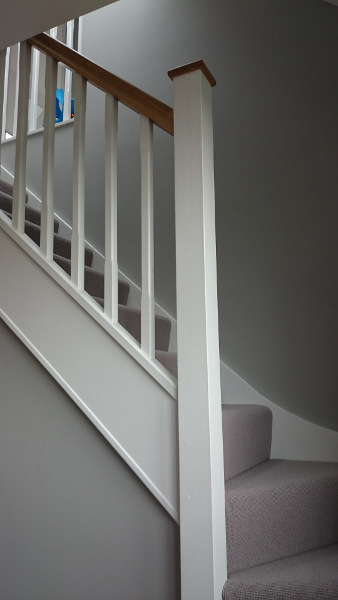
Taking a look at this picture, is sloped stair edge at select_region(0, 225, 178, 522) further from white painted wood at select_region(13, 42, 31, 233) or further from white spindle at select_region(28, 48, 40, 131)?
white spindle at select_region(28, 48, 40, 131)

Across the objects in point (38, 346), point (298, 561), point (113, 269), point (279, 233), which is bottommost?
point (298, 561)

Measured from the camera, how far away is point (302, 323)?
1.84 metres

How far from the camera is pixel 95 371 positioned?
1329 mm

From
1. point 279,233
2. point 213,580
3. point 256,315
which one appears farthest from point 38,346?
point 279,233

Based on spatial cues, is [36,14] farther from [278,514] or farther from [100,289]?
[278,514]

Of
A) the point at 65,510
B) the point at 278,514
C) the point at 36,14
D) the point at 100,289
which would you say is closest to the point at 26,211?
the point at 100,289

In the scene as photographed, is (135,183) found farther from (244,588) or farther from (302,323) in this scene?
(244,588)

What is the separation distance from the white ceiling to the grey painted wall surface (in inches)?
37.7

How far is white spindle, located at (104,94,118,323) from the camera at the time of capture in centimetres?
134

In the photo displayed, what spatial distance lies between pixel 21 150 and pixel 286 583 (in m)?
1.45

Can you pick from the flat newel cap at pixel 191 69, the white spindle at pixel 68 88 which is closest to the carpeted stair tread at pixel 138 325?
the flat newel cap at pixel 191 69

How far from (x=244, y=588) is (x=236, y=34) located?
6.84ft

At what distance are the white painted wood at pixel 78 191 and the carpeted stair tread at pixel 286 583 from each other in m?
0.86

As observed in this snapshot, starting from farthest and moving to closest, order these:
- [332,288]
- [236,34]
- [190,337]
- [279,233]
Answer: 1. [236,34]
2. [279,233]
3. [332,288]
4. [190,337]
